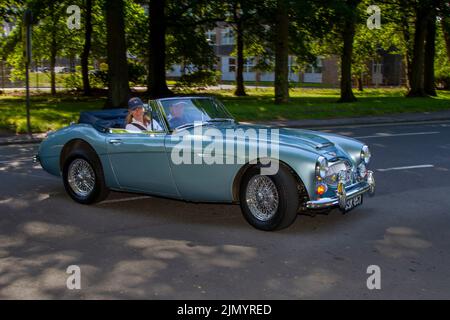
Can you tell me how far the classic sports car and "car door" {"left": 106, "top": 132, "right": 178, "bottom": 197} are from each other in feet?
0.04

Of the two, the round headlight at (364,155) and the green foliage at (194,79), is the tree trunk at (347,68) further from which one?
the round headlight at (364,155)

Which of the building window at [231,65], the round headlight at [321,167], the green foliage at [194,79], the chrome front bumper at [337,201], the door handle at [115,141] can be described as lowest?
the chrome front bumper at [337,201]

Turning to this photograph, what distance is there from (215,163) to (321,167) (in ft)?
3.87

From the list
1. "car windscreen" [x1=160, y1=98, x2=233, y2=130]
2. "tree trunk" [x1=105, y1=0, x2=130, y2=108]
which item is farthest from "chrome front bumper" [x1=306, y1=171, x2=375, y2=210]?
"tree trunk" [x1=105, y1=0, x2=130, y2=108]

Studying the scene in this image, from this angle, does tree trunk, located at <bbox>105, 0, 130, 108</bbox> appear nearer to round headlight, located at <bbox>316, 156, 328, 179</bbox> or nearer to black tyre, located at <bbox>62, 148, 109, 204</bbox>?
black tyre, located at <bbox>62, 148, 109, 204</bbox>

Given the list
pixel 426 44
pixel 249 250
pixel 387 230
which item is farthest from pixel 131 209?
pixel 426 44

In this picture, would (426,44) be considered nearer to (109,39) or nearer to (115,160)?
(109,39)

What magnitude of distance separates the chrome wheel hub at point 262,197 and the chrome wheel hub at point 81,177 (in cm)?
236

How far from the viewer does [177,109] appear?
24.3ft

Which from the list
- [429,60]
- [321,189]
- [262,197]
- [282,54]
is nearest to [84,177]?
[262,197]

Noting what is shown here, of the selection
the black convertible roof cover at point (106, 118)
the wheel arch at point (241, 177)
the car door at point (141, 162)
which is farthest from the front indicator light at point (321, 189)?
the black convertible roof cover at point (106, 118)

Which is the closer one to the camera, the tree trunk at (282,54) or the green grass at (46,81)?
the tree trunk at (282,54)

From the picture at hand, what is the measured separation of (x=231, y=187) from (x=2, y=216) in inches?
111

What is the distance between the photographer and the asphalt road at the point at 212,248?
483 cm
